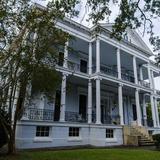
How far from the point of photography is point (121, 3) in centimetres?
805

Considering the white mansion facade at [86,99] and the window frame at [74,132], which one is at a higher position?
the white mansion facade at [86,99]

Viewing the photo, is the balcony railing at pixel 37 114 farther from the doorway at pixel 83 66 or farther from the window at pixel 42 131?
the doorway at pixel 83 66

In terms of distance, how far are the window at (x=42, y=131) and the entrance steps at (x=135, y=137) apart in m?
6.83

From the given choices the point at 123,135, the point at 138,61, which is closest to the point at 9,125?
the point at 123,135

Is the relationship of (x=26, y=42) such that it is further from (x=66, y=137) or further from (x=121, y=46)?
(x=121, y=46)

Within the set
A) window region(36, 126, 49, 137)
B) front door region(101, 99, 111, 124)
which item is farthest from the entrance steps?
window region(36, 126, 49, 137)

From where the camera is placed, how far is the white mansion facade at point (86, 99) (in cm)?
1379

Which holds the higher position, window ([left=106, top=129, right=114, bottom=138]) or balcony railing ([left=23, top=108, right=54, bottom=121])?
balcony railing ([left=23, top=108, right=54, bottom=121])

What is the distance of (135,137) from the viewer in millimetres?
17203

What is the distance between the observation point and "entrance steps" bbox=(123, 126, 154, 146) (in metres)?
17.2

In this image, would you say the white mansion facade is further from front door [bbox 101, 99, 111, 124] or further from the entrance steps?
the entrance steps

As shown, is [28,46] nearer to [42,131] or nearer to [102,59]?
[42,131]

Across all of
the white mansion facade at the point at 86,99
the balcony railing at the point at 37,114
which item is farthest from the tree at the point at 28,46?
the balcony railing at the point at 37,114

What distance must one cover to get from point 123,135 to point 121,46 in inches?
318
